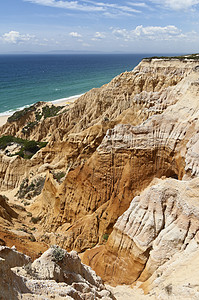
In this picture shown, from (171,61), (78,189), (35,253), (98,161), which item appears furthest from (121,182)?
(171,61)

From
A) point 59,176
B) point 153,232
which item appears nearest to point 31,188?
point 59,176

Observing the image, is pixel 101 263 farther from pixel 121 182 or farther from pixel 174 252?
pixel 121 182

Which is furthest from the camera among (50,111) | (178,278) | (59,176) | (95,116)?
(50,111)

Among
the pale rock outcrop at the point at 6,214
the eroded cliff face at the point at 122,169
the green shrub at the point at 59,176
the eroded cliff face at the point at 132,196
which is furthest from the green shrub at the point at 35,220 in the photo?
the eroded cliff face at the point at 122,169

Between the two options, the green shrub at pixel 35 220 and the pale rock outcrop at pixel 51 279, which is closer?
the pale rock outcrop at pixel 51 279

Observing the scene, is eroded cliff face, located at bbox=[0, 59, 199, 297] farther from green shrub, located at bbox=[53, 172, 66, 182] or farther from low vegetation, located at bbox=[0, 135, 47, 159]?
low vegetation, located at bbox=[0, 135, 47, 159]

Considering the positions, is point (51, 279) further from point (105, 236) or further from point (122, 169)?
point (122, 169)

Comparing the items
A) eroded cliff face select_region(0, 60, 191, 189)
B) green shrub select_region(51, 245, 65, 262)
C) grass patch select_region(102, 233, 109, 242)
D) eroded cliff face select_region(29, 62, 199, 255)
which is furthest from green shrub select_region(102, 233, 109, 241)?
green shrub select_region(51, 245, 65, 262)

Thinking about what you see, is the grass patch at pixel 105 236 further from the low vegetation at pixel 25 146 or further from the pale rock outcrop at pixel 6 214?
the low vegetation at pixel 25 146
